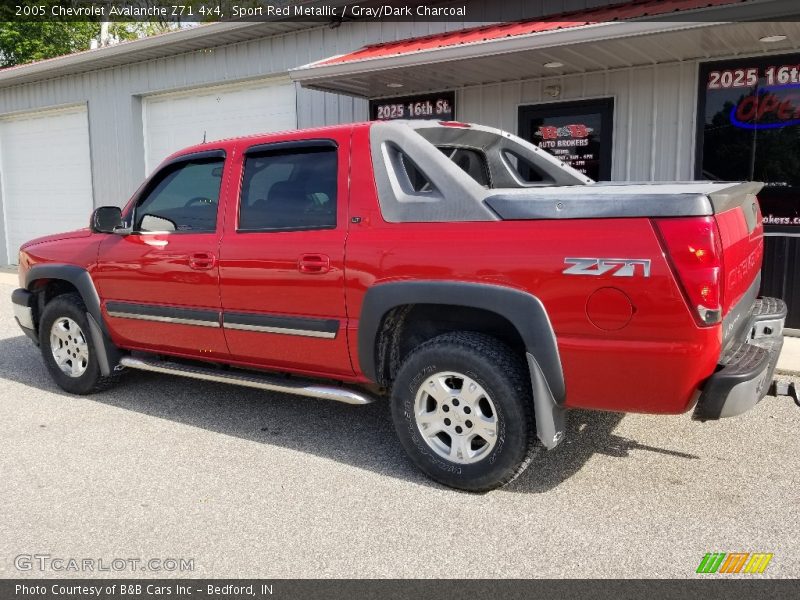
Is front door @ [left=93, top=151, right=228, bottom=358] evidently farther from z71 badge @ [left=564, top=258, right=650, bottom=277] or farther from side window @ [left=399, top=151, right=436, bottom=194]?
z71 badge @ [left=564, top=258, right=650, bottom=277]

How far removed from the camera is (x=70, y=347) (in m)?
5.33

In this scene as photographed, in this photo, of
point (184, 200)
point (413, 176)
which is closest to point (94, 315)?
point (184, 200)

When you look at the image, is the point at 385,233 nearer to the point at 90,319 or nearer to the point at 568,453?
the point at 568,453

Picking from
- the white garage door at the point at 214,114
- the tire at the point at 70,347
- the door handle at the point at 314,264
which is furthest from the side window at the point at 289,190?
the white garage door at the point at 214,114

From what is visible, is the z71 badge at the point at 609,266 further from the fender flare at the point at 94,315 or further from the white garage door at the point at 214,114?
the white garage door at the point at 214,114

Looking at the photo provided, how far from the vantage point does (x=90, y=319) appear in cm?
513

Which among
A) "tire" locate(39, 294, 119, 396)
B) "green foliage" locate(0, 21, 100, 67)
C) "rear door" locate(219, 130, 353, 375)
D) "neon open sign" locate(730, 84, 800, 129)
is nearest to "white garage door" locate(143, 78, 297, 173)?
"tire" locate(39, 294, 119, 396)

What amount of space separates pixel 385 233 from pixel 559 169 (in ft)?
5.99

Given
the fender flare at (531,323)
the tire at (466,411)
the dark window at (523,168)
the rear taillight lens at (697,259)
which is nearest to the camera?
the rear taillight lens at (697,259)

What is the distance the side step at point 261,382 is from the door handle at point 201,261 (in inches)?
28.0

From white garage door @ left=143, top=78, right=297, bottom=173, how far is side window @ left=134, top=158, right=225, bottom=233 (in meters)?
5.93

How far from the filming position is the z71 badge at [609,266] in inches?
114

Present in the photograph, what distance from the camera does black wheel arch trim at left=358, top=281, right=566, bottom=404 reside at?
3.18m

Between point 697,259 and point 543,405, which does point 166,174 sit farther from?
point 697,259
